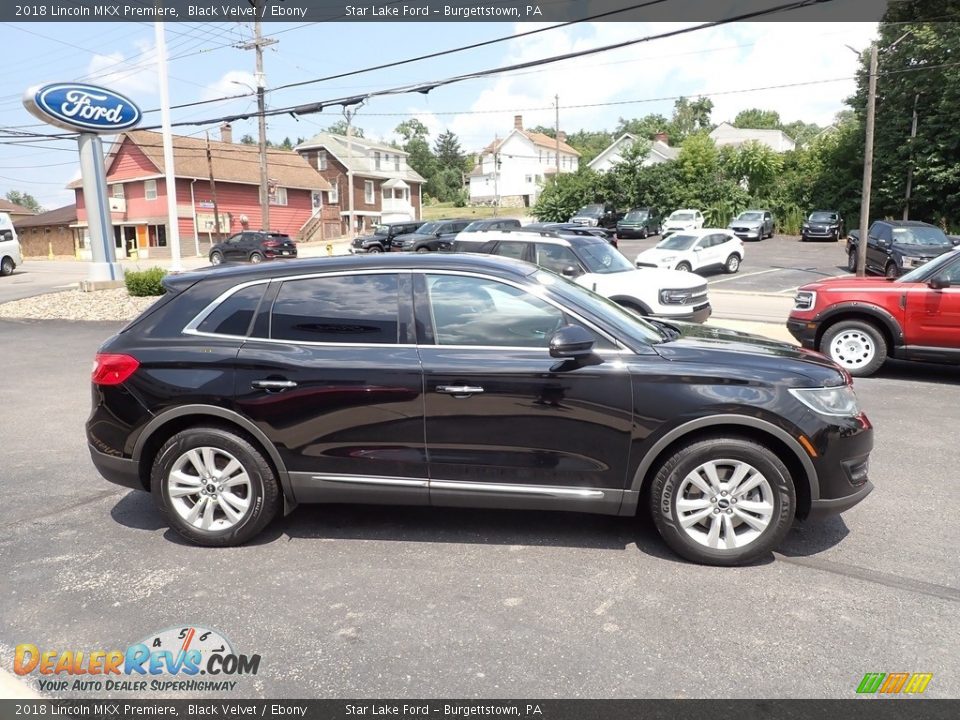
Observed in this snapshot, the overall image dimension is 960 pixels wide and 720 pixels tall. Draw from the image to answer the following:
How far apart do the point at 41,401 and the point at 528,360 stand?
688cm

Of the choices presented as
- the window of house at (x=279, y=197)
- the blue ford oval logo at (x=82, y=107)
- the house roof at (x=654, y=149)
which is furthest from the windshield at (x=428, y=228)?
the house roof at (x=654, y=149)

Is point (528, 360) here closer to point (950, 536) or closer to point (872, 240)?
point (950, 536)

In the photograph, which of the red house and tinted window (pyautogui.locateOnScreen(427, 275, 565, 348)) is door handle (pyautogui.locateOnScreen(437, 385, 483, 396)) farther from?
the red house

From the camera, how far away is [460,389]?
12.5 ft

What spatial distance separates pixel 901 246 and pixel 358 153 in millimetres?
49573

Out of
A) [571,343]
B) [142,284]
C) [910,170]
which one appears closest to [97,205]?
[142,284]

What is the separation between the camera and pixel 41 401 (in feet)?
26.3

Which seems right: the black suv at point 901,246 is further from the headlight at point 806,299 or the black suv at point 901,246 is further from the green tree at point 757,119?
the green tree at point 757,119

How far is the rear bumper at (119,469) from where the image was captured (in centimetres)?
412

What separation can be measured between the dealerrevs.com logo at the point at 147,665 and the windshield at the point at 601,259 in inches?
334

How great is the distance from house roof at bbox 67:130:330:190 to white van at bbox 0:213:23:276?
12468 millimetres

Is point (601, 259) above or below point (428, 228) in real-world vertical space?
below

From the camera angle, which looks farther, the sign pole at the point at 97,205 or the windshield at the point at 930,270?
the sign pole at the point at 97,205

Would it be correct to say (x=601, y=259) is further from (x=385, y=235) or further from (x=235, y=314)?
(x=385, y=235)
